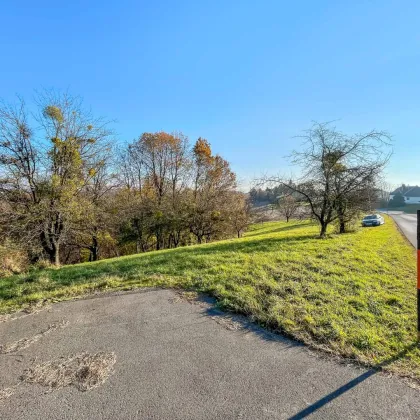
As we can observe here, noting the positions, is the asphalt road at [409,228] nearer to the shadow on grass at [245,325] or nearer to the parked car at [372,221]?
the parked car at [372,221]

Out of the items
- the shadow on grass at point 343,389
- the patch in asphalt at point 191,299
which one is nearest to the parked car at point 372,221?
the patch in asphalt at point 191,299

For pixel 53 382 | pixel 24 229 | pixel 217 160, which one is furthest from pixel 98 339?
pixel 217 160

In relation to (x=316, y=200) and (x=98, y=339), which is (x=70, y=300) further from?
(x=316, y=200)

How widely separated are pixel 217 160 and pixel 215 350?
21.8 m

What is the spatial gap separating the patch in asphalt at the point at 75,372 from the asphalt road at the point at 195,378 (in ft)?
0.22

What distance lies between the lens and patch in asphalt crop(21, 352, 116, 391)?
2.12 m

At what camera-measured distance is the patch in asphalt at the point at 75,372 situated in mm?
2123

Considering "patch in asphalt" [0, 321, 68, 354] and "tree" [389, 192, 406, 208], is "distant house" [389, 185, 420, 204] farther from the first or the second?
"patch in asphalt" [0, 321, 68, 354]

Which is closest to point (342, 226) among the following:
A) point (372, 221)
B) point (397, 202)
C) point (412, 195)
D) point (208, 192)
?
point (372, 221)

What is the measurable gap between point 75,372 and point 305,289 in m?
3.45

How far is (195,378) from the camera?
7.13ft

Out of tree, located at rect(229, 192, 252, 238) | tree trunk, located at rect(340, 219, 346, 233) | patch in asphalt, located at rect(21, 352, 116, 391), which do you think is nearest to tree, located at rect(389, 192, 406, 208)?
tree, located at rect(229, 192, 252, 238)

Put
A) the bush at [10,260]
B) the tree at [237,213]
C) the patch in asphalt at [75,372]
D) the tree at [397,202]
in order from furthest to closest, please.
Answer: the tree at [397,202]
the tree at [237,213]
the bush at [10,260]
the patch in asphalt at [75,372]

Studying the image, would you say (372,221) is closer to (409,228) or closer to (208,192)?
(409,228)
